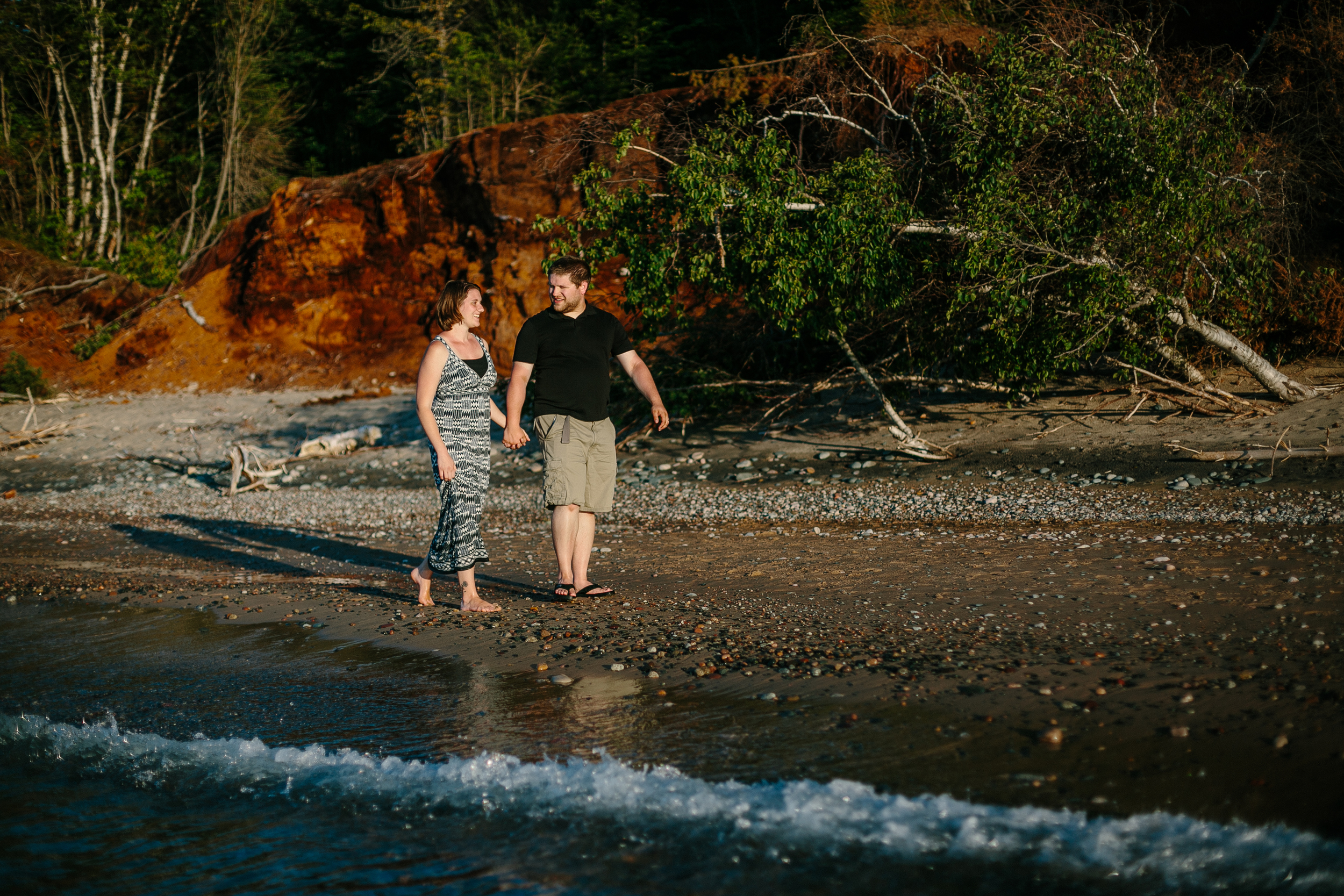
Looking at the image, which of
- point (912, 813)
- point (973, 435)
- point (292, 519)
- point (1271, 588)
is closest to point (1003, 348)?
point (973, 435)

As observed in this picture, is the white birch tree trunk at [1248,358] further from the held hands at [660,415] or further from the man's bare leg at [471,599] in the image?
the man's bare leg at [471,599]

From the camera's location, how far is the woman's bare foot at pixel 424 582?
5.47 metres

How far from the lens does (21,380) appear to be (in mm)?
17844

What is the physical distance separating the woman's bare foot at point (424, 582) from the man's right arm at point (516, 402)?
38.1 inches

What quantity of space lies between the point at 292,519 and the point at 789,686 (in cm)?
709

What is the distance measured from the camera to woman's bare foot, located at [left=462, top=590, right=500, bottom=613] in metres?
5.32

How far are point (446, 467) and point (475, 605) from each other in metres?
0.88

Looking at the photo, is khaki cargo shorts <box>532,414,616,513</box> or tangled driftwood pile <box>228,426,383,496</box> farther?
tangled driftwood pile <box>228,426,383,496</box>

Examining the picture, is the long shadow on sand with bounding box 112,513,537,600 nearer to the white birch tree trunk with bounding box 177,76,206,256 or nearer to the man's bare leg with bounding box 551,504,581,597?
the man's bare leg with bounding box 551,504,581,597

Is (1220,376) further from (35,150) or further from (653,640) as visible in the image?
(35,150)

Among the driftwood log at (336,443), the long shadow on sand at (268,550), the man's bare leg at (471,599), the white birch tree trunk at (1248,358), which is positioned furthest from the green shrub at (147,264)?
the white birch tree trunk at (1248,358)

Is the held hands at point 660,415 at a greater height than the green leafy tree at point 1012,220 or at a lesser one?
lesser

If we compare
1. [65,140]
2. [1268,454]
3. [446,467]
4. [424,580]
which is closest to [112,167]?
[65,140]

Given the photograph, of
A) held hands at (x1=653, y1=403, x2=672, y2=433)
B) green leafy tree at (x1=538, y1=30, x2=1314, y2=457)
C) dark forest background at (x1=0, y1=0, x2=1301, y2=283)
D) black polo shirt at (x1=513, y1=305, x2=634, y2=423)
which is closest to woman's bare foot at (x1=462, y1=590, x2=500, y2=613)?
black polo shirt at (x1=513, y1=305, x2=634, y2=423)
